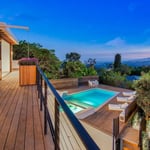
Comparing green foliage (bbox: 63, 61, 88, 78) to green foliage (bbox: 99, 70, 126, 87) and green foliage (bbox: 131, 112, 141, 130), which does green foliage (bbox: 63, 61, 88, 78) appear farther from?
green foliage (bbox: 131, 112, 141, 130)

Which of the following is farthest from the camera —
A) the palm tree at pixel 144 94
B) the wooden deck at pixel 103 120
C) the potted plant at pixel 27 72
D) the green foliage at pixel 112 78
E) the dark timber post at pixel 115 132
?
the green foliage at pixel 112 78

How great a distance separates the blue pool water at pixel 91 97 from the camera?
35.6 feet

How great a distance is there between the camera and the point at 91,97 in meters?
11.9

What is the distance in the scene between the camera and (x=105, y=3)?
586 inches

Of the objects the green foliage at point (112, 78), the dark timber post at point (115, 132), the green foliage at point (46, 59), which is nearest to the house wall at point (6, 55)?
the green foliage at point (46, 59)

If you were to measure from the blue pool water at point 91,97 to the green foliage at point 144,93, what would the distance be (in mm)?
3279

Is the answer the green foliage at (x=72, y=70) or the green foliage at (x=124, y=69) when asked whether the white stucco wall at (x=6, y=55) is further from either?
the green foliage at (x=124, y=69)

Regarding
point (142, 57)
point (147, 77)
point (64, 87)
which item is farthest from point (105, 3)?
point (142, 57)

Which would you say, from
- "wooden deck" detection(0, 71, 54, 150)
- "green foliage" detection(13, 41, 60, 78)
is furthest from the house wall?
"wooden deck" detection(0, 71, 54, 150)

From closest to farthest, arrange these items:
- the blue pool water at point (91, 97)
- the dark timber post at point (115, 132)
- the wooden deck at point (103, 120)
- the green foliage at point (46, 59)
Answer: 1. the dark timber post at point (115, 132)
2. the wooden deck at point (103, 120)
3. the blue pool water at point (91, 97)
4. the green foliage at point (46, 59)

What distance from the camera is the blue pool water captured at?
1084cm

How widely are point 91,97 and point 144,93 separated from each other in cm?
504

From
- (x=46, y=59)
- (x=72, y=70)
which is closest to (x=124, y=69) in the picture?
(x=72, y=70)

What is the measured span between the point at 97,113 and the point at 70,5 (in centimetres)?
1116
